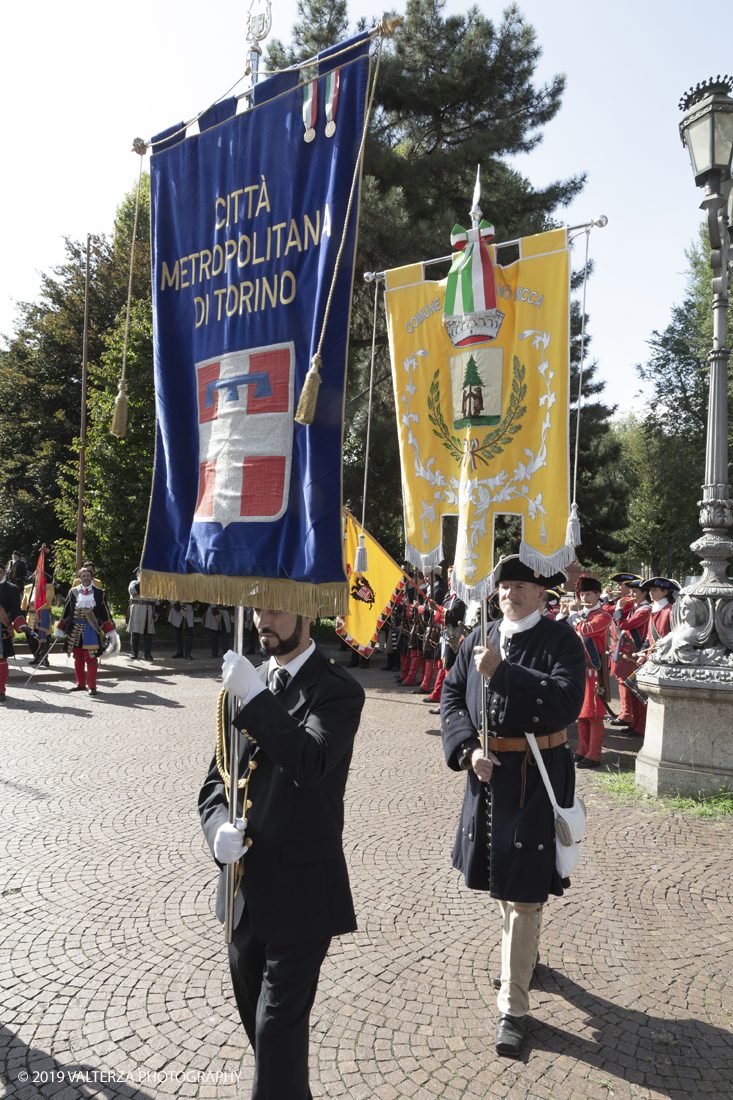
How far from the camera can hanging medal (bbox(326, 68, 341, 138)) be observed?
2.57 metres

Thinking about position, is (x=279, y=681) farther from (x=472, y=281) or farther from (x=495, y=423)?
(x=472, y=281)

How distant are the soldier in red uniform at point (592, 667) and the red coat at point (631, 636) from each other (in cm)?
135

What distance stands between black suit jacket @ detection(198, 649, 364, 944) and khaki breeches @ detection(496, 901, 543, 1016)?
1.07 m

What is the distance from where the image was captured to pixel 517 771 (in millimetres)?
3346

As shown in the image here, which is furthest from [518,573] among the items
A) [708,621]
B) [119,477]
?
[119,477]

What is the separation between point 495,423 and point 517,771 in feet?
6.19

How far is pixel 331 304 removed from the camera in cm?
258

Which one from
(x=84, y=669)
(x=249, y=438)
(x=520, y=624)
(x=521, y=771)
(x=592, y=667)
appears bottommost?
(x=84, y=669)

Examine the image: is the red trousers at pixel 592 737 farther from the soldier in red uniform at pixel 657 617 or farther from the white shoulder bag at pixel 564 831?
the white shoulder bag at pixel 564 831

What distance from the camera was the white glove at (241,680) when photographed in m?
2.34

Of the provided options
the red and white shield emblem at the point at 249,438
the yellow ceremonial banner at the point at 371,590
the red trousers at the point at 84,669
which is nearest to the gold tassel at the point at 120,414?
the red and white shield emblem at the point at 249,438

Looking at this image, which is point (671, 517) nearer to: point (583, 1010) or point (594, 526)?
point (594, 526)

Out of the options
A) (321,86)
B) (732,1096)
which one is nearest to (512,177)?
(321,86)

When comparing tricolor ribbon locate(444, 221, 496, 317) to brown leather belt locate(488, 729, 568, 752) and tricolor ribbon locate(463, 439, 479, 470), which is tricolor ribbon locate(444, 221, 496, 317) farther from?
brown leather belt locate(488, 729, 568, 752)
